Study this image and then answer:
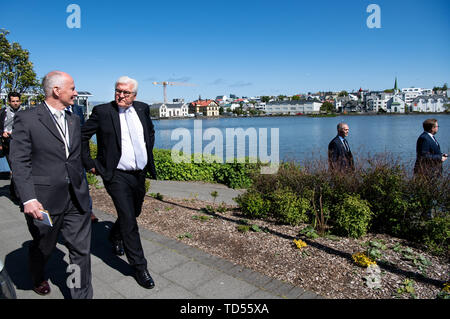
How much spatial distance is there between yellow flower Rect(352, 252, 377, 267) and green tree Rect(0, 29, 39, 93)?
693 inches

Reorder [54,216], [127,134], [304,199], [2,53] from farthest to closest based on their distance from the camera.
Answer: [2,53] → [304,199] → [127,134] → [54,216]

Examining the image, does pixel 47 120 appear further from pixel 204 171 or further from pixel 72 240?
pixel 204 171

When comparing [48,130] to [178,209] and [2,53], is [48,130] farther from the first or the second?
[2,53]

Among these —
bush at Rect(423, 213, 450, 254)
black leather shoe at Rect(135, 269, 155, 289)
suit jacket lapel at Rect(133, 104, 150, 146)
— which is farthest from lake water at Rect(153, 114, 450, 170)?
black leather shoe at Rect(135, 269, 155, 289)

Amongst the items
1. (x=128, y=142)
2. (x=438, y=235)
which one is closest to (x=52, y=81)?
(x=128, y=142)

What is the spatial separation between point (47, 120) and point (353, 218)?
13.7 ft

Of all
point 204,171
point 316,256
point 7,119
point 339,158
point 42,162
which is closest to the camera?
point 42,162

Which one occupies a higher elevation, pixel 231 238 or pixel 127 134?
pixel 127 134

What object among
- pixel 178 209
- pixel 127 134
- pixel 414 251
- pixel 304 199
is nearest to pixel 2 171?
pixel 178 209

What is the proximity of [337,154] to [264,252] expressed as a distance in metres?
3.02

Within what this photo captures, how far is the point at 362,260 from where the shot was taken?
3.81 m

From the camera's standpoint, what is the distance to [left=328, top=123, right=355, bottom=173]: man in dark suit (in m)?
5.86
